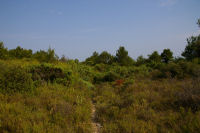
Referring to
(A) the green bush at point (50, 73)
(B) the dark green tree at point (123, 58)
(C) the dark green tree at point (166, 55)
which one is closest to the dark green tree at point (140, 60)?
(B) the dark green tree at point (123, 58)

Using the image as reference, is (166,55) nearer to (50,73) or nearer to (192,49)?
(192,49)

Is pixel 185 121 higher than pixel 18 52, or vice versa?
pixel 18 52

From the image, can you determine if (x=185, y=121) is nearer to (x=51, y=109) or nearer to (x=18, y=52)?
(x=51, y=109)

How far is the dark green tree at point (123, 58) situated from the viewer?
24016 mm

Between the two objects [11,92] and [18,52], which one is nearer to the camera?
[11,92]

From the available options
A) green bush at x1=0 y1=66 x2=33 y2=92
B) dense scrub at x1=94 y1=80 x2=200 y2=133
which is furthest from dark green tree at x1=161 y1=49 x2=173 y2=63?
green bush at x1=0 y1=66 x2=33 y2=92

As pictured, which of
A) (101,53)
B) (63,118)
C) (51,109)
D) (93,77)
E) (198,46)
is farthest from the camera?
(101,53)

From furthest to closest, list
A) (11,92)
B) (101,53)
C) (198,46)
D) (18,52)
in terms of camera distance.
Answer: (101,53) < (18,52) < (198,46) < (11,92)

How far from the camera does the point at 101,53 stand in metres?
26.9

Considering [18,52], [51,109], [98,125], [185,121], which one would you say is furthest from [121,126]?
[18,52]

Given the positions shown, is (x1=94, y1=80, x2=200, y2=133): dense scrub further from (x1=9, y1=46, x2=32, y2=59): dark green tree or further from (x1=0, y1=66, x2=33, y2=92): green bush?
(x1=9, y1=46, x2=32, y2=59): dark green tree

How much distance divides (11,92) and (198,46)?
22152 millimetres

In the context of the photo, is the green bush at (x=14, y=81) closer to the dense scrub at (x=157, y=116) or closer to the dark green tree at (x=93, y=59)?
the dense scrub at (x=157, y=116)

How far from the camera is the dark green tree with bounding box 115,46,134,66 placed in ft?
78.8
